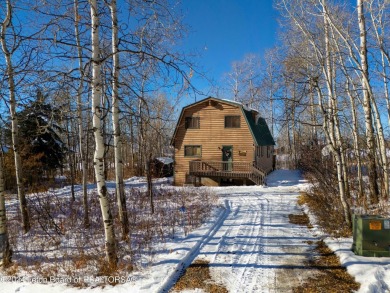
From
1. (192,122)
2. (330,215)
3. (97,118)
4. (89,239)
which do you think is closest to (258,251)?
(330,215)

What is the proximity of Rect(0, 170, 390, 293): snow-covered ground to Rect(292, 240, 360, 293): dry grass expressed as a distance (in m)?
0.13

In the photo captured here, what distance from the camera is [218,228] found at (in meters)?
7.85

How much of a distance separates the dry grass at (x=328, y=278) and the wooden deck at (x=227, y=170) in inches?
500

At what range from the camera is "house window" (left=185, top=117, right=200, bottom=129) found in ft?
67.7

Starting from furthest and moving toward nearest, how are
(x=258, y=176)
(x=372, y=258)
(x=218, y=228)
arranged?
A: (x=258, y=176)
(x=218, y=228)
(x=372, y=258)

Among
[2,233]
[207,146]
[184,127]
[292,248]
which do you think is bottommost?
[292,248]

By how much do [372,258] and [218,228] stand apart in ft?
12.7

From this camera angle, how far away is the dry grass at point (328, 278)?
4199mm

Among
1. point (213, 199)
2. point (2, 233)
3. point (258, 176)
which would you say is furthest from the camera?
point (258, 176)

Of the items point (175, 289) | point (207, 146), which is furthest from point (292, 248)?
point (207, 146)

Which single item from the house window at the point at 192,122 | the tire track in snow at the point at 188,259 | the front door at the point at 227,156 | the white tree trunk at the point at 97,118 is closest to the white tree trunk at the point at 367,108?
the tire track in snow at the point at 188,259

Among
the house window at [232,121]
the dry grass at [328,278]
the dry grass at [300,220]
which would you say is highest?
the house window at [232,121]

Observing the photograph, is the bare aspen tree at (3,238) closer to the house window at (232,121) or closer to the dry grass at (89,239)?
the dry grass at (89,239)

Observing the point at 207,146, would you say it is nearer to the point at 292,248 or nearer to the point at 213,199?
the point at 213,199
